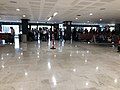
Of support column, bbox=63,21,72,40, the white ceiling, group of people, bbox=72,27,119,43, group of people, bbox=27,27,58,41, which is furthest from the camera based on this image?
group of people, bbox=27,27,58,41

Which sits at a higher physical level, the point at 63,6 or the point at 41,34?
the point at 63,6

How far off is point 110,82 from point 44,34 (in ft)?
69.9

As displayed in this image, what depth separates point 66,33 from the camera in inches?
989

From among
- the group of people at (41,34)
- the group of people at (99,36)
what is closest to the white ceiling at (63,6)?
the group of people at (99,36)

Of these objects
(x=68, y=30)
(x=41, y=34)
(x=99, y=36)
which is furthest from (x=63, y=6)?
(x=41, y=34)


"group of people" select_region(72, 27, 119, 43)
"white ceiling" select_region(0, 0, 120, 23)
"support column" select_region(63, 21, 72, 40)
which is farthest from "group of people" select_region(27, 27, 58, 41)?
"white ceiling" select_region(0, 0, 120, 23)

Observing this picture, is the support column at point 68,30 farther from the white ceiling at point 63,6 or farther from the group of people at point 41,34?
the white ceiling at point 63,6

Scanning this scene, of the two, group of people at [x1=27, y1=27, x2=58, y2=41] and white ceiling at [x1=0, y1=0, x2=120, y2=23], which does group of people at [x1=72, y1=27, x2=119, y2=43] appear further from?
white ceiling at [x1=0, y1=0, x2=120, y2=23]

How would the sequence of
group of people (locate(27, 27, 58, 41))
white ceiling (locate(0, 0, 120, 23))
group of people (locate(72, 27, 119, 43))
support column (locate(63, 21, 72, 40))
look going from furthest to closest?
1. group of people (locate(27, 27, 58, 41))
2. support column (locate(63, 21, 72, 40))
3. group of people (locate(72, 27, 119, 43))
4. white ceiling (locate(0, 0, 120, 23))

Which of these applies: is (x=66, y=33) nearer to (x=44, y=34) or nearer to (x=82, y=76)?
(x=44, y=34)

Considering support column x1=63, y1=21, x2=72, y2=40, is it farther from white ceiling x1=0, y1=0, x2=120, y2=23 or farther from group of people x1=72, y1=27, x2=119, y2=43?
white ceiling x1=0, y1=0, x2=120, y2=23

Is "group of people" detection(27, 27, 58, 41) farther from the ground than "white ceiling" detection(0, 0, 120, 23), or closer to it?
closer to it

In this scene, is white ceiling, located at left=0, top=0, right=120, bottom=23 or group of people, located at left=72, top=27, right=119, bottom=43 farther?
group of people, located at left=72, top=27, right=119, bottom=43

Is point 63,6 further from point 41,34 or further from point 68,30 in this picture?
point 41,34
